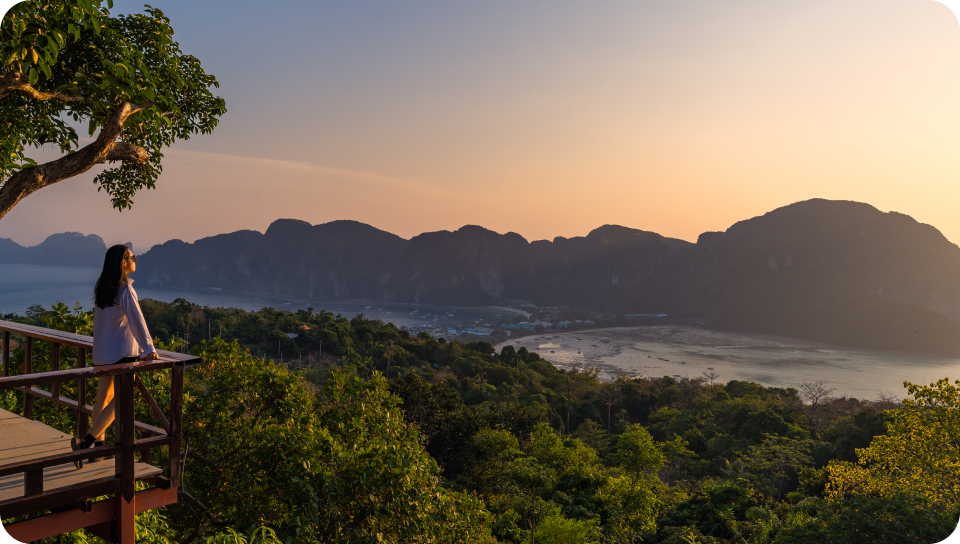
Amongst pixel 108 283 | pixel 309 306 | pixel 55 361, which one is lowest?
pixel 309 306

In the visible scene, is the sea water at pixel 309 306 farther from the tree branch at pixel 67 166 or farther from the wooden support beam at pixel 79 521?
the wooden support beam at pixel 79 521

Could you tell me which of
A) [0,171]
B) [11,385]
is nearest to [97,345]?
[11,385]

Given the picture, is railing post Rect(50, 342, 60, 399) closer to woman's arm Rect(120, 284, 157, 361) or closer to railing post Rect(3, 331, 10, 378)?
railing post Rect(3, 331, 10, 378)

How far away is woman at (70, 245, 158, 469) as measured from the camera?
3051mm

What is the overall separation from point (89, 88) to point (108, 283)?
2.47 m

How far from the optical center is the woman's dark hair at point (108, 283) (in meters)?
3.09

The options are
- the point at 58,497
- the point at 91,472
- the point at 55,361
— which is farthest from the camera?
the point at 55,361

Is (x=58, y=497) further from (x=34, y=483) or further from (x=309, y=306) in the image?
(x=309, y=306)

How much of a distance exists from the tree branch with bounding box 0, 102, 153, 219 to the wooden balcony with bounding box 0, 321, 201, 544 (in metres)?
1.51

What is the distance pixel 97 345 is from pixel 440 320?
151750 mm

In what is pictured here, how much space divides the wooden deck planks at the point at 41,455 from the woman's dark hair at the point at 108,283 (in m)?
1.00

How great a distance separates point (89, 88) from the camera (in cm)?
427

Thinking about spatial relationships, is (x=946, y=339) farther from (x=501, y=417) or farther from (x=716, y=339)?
(x=501, y=417)

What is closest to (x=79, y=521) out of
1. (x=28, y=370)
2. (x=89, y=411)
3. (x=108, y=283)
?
(x=89, y=411)
